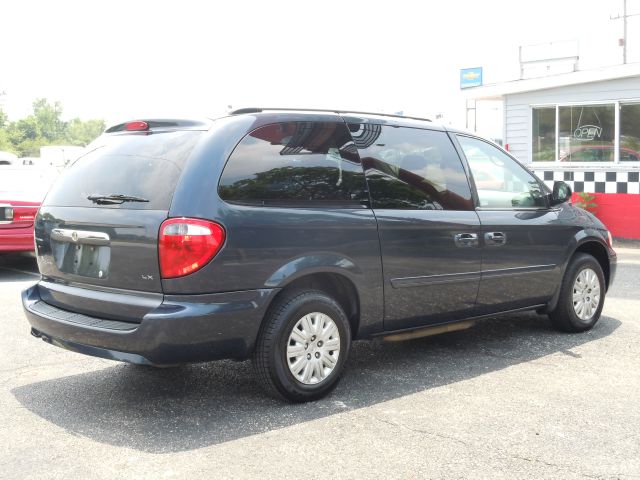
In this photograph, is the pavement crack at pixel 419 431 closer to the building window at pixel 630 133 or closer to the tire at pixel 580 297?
the tire at pixel 580 297

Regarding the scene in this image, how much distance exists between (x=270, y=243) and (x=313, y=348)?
679 mm

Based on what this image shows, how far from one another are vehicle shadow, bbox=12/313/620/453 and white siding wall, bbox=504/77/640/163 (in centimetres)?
856

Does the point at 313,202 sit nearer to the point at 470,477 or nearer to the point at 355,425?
the point at 355,425

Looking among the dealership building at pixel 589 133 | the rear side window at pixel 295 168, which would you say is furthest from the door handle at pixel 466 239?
the dealership building at pixel 589 133

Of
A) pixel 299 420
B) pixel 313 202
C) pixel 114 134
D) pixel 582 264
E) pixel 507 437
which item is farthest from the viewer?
pixel 582 264

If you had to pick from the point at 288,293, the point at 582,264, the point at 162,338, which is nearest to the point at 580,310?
the point at 582,264

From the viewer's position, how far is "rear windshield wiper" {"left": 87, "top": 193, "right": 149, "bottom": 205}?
13.1 feet

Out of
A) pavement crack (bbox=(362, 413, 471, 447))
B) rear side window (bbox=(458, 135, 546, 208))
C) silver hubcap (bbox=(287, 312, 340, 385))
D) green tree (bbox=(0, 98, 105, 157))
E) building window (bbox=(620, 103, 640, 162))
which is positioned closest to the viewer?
pavement crack (bbox=(362, 413, 471, 447))

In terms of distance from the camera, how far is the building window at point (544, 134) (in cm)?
1404

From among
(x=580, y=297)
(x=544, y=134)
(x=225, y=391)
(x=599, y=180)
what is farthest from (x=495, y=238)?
(x=544, y=134)

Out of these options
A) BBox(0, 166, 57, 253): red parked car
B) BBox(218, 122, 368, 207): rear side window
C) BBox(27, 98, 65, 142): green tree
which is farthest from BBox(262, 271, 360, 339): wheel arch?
BBox(27, 98, 65, 142): green tree

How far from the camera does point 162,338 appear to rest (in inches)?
146

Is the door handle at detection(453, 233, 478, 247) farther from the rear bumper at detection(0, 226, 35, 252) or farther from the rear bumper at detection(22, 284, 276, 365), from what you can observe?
the rear bumper at detection(0, 226, 35, 252)

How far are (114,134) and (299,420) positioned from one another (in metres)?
2.08
